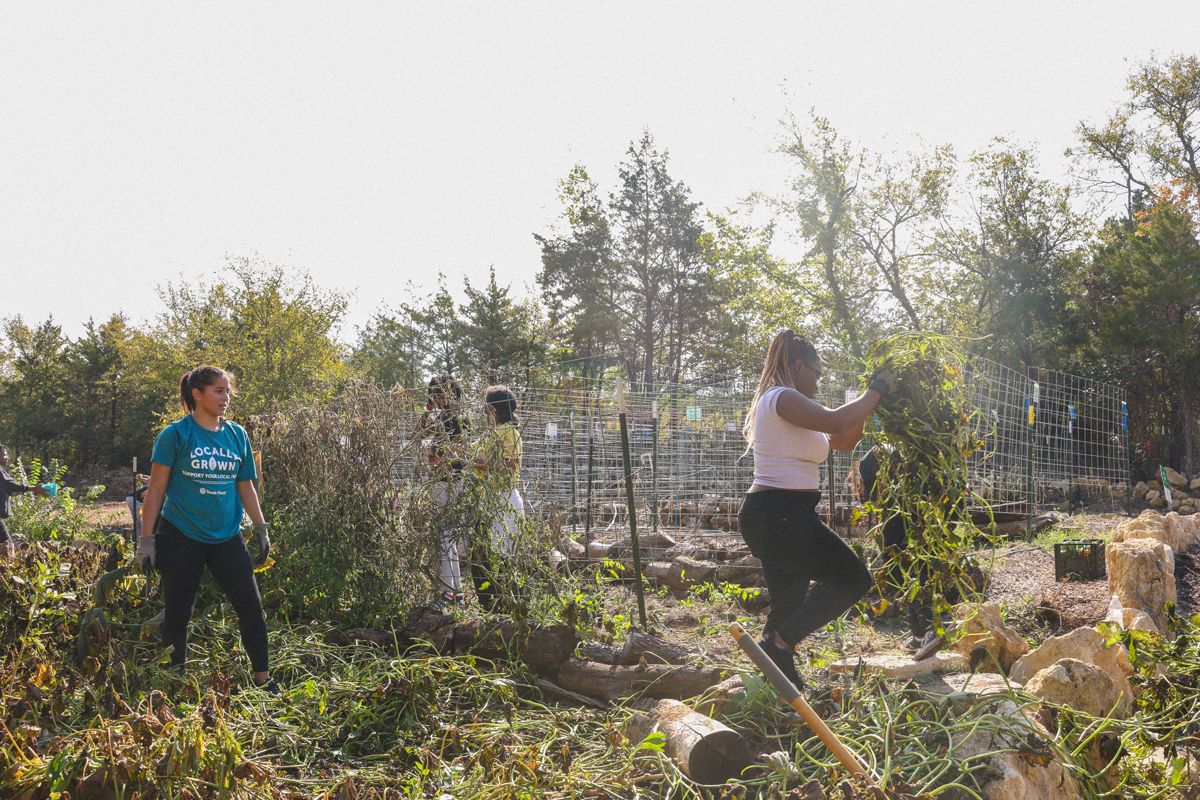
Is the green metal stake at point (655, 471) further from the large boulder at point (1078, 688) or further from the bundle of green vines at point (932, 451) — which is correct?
the large boulder at point (1078, 688)

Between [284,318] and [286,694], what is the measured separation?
556 inches

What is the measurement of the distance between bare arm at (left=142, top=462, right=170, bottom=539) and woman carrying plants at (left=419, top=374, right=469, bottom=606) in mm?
1396

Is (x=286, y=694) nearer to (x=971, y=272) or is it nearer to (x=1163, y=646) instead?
(x=1163, y=646)

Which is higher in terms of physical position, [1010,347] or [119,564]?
[1010,347]

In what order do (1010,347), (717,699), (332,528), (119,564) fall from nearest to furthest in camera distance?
1. (717,699)
2. (119,564)
3. (332,528)
4. (1010,347)

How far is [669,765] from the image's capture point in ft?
9.20

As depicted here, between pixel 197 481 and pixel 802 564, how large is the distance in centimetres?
259

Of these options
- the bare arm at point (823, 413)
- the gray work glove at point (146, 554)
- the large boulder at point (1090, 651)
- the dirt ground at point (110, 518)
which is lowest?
the dirt ground at point (110, 518)

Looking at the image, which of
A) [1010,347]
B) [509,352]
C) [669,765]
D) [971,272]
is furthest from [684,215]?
[669,765]

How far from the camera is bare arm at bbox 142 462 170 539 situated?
379cm

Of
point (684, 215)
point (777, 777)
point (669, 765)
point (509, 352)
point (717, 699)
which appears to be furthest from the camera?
point (684, 215)

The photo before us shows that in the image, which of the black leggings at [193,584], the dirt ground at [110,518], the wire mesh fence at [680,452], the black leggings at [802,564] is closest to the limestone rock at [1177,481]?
the wire mesh fence at [680,452]

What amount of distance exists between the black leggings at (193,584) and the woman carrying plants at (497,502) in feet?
3.57

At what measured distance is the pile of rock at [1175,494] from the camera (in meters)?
12.5
